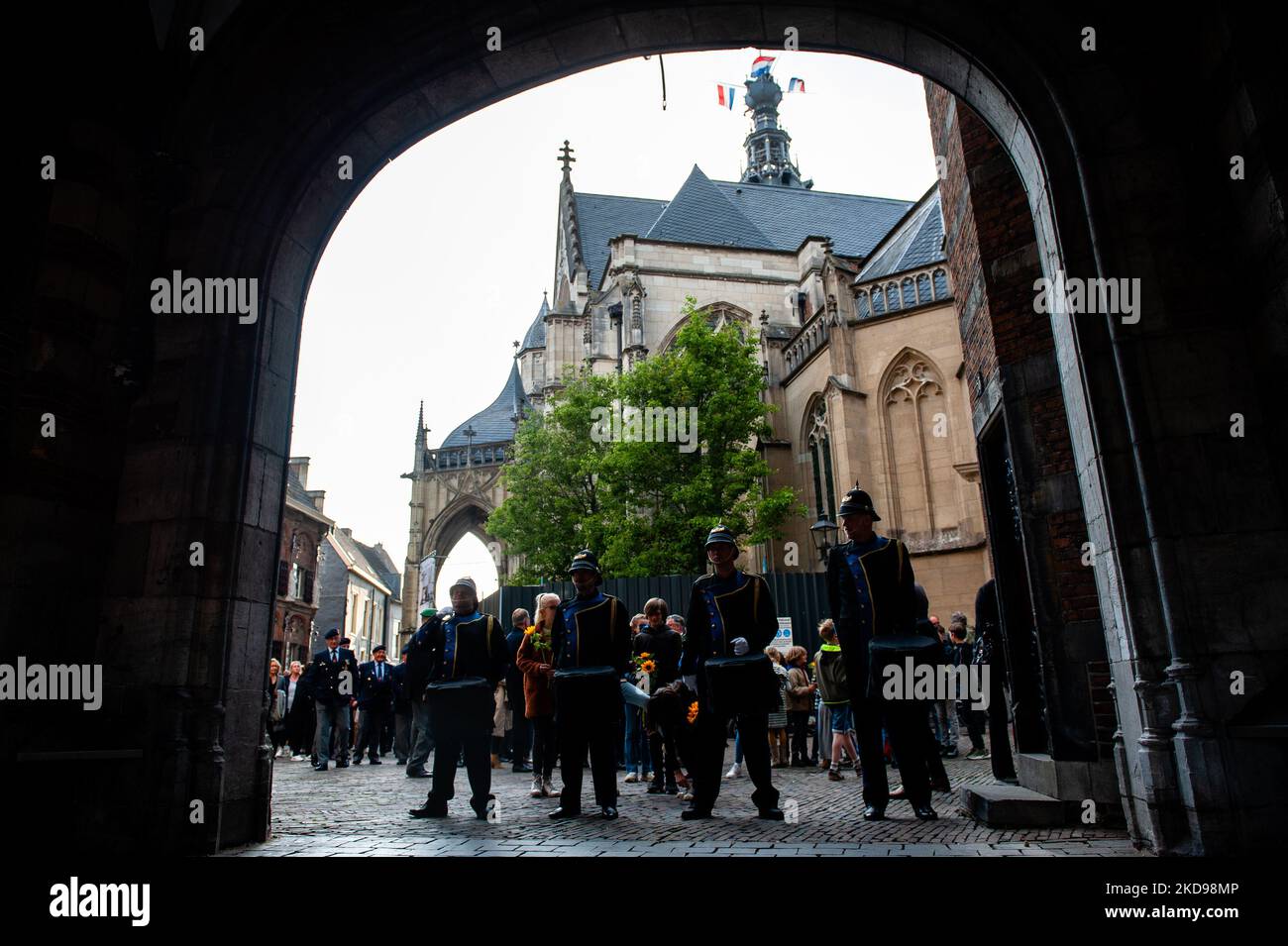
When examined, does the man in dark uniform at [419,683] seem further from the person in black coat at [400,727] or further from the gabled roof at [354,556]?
the gabled roof at [354,556]

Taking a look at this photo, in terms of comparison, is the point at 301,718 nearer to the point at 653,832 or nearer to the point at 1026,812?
the point at 653,832

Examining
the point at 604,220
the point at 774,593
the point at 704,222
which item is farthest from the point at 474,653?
the point at 604,220

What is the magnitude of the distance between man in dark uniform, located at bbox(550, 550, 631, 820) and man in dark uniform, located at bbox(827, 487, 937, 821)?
5.17 ft

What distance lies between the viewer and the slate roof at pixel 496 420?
158ft

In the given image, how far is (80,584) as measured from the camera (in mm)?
4641

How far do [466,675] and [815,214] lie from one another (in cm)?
3885

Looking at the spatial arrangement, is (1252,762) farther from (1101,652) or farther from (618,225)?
(618,225)

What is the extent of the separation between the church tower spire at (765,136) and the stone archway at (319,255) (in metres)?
52.9

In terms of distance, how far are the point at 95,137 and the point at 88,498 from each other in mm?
2243

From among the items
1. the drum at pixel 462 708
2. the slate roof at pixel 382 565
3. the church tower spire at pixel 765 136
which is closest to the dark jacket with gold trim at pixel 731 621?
the drum at pixel 462 708

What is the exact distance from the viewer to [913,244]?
22.8 m

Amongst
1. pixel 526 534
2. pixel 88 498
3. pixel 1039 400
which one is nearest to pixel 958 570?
pixel 526 534

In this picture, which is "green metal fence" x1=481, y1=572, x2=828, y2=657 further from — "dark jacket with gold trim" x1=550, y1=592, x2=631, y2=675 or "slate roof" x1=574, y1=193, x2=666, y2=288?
"slate roof" x1=574, y1=193, x2=666, y2=288

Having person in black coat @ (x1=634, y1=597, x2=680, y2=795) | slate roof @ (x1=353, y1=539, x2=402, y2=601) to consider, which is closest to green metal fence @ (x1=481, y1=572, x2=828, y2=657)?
person in black coat @ (x1=634, y1=597, x2=680, y2=795)
